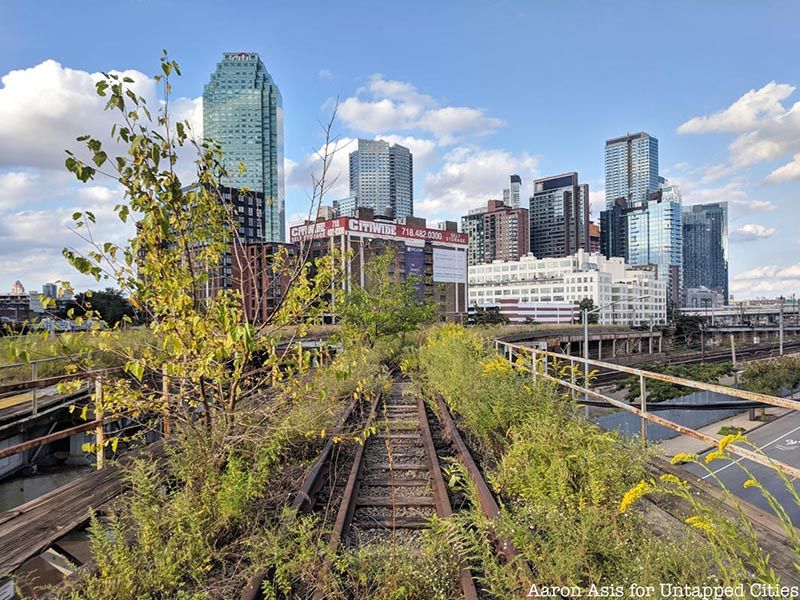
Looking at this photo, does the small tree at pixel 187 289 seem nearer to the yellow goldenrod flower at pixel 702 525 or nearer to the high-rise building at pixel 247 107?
the yellow goldenrod flower at pixel 702 525

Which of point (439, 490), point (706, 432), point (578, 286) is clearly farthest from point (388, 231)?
point (439, 490)

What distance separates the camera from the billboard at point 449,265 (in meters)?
114

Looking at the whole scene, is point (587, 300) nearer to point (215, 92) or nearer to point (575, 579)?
point (575, 579)

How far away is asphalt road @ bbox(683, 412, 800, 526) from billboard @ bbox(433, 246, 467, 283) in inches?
3392

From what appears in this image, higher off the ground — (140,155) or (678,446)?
(140,155)

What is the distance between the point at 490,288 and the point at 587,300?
34.6m

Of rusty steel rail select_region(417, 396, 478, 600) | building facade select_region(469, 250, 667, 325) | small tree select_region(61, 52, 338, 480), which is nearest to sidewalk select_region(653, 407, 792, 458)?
rusty steel rail select_region(417, 396, 478, 600)

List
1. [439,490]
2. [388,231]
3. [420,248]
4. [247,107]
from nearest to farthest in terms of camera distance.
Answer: [439,490]
[388,231]
[420,248]
[247,107]

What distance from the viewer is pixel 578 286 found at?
123m

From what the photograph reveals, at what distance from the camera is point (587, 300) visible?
109 m

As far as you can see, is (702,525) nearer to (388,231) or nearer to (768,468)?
(768,468)

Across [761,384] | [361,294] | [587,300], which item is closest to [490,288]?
[587,300]

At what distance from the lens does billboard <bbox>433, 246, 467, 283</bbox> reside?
374 feet

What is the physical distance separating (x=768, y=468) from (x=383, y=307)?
15874 millimetres
